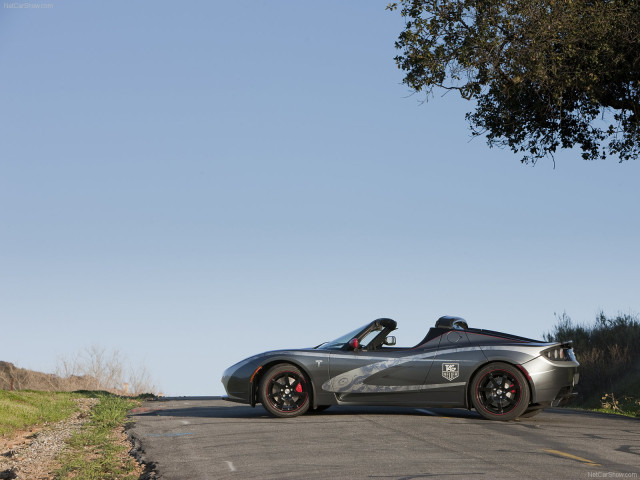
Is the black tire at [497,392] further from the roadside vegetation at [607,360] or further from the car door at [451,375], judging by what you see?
the roadside vegetation at [607,360]

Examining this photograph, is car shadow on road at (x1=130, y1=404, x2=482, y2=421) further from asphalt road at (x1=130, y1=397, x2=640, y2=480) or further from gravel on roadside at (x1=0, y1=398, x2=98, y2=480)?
gravel on roadside at (x1=0, y1=398, x2=98, y2=480)

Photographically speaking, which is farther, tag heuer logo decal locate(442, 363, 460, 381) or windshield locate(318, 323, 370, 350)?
windshield locate(318, 323, 370, 350)

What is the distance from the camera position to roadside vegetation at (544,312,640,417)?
63.7ft

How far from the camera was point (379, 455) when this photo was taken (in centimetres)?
806

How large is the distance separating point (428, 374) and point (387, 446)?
9.25 feet

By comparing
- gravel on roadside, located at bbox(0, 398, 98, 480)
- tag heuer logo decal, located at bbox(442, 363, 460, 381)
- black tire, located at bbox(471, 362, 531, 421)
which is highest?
tag heuer logo decal, located at bbox(442, 363, 460, 381)

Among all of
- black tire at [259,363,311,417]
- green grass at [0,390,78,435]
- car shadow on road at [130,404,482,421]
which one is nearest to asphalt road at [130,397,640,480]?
car shadow on road at [130,404,482,421]

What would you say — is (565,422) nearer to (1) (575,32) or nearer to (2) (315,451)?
(2) (315,451)

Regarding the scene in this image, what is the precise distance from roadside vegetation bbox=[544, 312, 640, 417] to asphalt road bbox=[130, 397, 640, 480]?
23.1ft

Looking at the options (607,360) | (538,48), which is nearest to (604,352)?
(607,360)

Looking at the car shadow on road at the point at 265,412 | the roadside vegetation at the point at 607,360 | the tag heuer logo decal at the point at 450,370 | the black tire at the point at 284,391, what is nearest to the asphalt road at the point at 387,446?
the car shadow on road at the point at 265,412

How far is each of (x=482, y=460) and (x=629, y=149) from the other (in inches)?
535

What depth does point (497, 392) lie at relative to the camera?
1130 centimetres

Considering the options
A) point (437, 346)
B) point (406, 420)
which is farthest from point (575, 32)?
point (406, 420)
